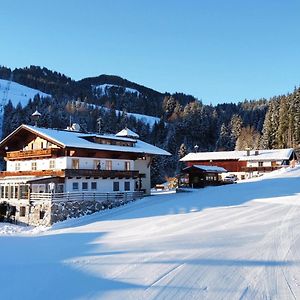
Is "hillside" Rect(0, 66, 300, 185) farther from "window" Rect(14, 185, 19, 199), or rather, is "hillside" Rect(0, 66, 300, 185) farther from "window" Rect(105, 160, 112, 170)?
"window" Rect(14, 185, 19, 199)

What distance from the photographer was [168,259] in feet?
49.8

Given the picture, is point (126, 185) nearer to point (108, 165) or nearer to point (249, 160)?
point (108, 165)

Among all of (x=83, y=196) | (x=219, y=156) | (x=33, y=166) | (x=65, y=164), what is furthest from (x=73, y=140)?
(x=219, y=156)

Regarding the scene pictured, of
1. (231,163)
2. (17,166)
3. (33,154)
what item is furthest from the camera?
(231,163)

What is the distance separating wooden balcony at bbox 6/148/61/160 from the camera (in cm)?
3874

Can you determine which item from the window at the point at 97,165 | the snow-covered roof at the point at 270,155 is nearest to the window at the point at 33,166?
the window at the point at 97,165

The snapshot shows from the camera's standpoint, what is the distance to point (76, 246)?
19.7 m

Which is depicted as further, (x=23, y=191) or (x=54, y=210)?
(x=23, y=191)

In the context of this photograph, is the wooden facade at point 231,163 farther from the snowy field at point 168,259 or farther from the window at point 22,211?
the snowy field at point 168,259

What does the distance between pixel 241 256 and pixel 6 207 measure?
2855 cm

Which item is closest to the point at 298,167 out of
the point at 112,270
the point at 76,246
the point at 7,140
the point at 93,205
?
the point at 93,205

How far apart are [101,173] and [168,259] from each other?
25224 mm

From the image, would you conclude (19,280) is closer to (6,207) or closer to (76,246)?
(76,246)

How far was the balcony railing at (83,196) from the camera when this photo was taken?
3466cm
